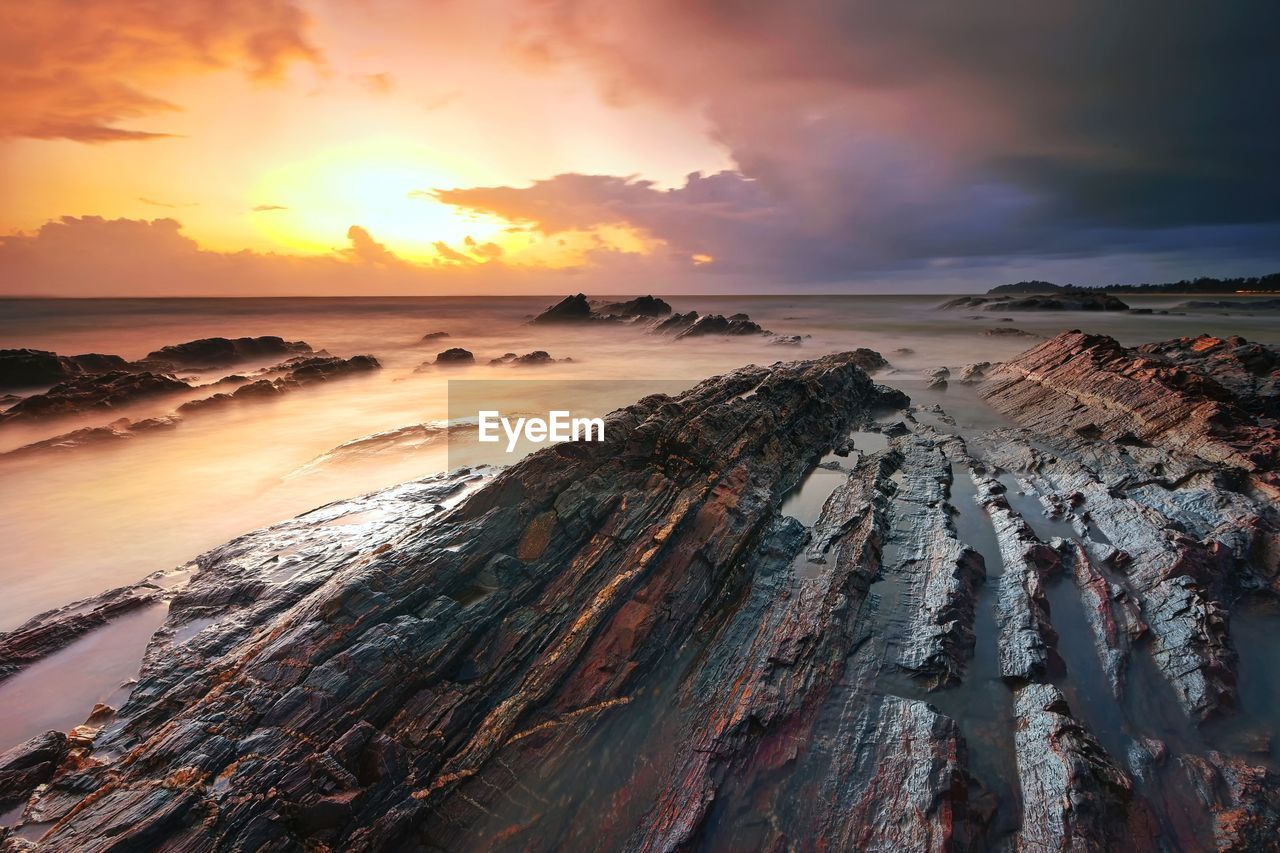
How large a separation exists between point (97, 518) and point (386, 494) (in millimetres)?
6000

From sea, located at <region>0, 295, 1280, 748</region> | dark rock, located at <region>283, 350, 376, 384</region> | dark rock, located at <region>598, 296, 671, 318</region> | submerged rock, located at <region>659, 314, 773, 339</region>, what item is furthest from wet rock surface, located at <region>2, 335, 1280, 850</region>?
dark rock, located at <region>598, 296, 671, 318</region>

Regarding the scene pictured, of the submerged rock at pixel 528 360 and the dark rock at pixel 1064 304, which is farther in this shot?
the dark rock at pixel 1064 304

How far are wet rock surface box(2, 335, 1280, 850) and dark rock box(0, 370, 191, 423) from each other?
16.0 meters

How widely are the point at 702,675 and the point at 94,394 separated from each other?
2448 centimetres

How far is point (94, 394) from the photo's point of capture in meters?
18.7

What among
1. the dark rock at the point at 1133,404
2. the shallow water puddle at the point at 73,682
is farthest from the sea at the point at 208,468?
the dark rock at the point at 1133,404

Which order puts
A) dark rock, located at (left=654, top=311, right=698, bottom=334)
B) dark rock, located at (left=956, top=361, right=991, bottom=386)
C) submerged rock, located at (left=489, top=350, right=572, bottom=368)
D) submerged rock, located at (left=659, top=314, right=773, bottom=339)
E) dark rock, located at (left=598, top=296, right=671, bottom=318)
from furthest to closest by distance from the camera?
dark rock, located at (left=598, top=296, right=671, bottom=318) → dark rock, located at (left=654, top=311, right=698, bottom=334) → submerged rock, located at (left=659, top=314, right=773, bottom=339) → submerged rock, located at (left=489, top=350, right=572, bottom=368) → dark rock, located at (left=956, top=361, right=991, bottom=386)

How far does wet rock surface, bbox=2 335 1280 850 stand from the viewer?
4039 mm

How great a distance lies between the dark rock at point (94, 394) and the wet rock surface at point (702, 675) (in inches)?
631

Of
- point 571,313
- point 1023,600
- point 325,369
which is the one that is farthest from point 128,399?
point 571,313

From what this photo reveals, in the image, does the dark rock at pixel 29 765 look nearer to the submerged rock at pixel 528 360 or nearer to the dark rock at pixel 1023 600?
the dark rock at pixel 1023 600

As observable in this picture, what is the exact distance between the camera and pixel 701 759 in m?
4.55

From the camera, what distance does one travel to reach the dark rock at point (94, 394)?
1708cm

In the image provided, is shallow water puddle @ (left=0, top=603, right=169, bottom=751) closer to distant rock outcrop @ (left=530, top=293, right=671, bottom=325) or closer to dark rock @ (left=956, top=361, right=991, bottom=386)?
dark rock @ (left=956, top=361, right=991, bottom=386)
